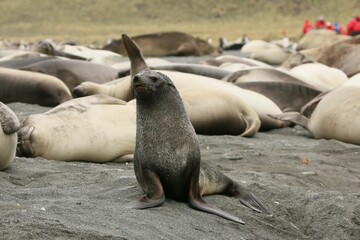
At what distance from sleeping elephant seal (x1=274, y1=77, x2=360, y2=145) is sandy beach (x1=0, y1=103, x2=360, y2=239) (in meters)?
0.91

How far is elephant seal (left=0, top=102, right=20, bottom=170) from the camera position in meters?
5.33

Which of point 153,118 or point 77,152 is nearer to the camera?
point 153,118

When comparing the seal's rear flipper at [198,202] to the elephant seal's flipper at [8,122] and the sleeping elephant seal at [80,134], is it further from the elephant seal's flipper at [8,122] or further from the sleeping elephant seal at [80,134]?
the sleeping elephant seal at [80,134]

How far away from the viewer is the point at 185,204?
4.68m

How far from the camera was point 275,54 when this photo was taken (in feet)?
70.9

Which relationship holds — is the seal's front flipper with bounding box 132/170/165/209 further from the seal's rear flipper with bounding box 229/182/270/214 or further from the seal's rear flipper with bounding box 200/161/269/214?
the seal's rear flipper with bounding box 229/182/270/214

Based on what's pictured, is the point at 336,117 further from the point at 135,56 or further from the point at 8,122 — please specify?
the point at 8,122

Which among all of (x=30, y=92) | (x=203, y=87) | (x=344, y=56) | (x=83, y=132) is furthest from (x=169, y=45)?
(x=83, y=132)

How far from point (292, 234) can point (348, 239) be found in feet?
0.95

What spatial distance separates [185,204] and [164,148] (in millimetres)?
305

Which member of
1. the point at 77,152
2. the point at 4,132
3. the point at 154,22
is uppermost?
the point at 4,132

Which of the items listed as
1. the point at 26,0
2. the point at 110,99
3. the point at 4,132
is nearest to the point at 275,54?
the point at 110,99

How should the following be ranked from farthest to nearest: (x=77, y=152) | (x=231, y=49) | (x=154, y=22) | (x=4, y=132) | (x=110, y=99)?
(x=154, y=22), (x=231, y=49), (x=110, y=99), (x=77, y=152), (x=4, y=132)

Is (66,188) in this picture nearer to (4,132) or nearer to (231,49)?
(4,132)
